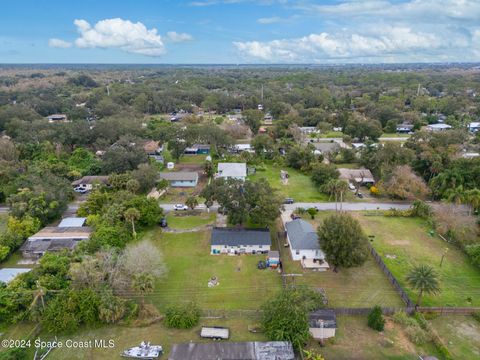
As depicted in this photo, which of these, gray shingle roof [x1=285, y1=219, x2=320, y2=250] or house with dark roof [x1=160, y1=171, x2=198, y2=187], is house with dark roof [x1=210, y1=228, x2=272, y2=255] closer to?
gray shingle roof [x1=285, y1=219, x2=320, y2=250]

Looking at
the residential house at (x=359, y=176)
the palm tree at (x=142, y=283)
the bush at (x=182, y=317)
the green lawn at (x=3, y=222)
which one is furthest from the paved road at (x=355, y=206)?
the green lawn at (x=3, y=222)

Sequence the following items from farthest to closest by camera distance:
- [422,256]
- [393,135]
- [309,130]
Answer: [309,130] → [393,135] → [422,256]

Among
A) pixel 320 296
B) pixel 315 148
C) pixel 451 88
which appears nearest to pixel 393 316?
pixel 320 296

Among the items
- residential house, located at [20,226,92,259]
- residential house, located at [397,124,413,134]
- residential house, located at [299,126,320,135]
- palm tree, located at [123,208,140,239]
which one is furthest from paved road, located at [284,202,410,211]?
residential house, located at [397,124,413,134]

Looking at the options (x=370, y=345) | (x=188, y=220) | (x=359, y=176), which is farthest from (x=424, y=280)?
(x=359, y=176)

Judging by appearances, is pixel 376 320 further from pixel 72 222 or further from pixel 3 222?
pixel 3 222

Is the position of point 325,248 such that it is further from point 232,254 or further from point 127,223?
point 127,223
